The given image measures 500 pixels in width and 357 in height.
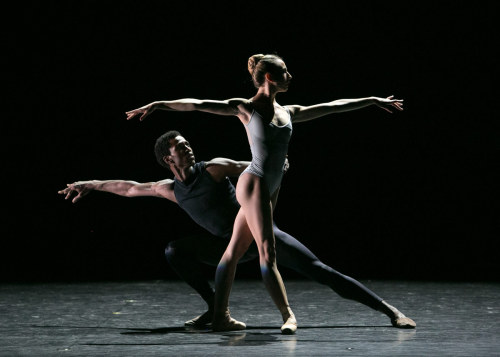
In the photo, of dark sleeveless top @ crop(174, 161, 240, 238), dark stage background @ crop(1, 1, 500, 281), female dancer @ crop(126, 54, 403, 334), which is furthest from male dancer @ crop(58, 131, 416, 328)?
dark stage background @ crop(1, 1, 500, 281)

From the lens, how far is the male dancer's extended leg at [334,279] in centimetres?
380

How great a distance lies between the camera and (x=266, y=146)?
142 inches

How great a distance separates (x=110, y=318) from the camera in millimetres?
4242

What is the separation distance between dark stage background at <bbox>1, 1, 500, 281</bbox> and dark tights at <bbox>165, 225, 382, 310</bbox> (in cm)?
275

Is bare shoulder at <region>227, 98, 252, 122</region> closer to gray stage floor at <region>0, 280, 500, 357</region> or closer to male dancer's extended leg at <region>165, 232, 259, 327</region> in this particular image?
male dancer's extended leg at <region>165, 232, 259, 327</region>

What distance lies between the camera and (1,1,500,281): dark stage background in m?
7.00

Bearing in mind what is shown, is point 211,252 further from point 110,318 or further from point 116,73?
point 116,73

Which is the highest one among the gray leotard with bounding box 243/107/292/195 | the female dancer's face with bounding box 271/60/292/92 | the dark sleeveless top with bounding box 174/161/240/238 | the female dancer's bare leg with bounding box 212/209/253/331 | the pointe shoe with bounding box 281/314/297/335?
the female dancer's face with bounding box 271/60/292/92

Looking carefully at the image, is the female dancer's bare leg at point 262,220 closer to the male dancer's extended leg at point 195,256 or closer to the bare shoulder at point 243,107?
the bare shoulder at point 243,107

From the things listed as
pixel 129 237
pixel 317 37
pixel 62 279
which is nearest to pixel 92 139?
pixel 129 237

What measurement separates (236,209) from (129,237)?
340 centimetres

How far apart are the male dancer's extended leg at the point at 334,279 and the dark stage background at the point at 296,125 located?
2992 millimetres

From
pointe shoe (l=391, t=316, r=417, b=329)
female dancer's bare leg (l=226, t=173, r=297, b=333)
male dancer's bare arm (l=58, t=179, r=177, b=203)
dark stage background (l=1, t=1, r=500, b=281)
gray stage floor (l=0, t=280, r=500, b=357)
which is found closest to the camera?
gray stage floor (l=0, t=280, r=500, b=357)

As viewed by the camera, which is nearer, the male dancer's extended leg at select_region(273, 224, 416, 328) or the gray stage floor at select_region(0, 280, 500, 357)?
the gray stage floor at select_region(0, 280, 500, 357)
